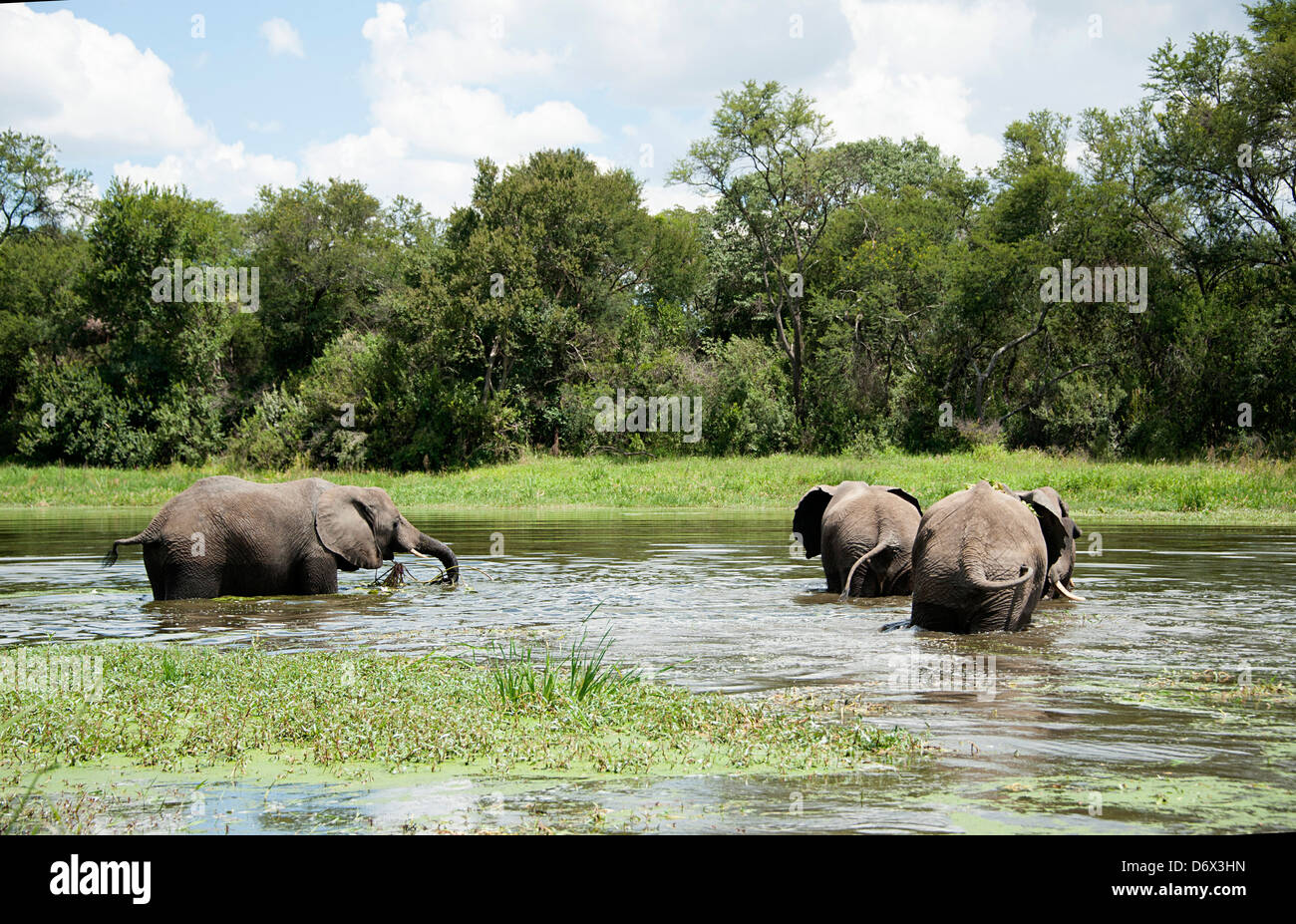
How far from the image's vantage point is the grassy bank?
109ft

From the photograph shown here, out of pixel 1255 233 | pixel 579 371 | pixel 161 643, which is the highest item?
pixel 1255 233

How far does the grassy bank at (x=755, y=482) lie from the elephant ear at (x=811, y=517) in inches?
610

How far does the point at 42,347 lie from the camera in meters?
63.1

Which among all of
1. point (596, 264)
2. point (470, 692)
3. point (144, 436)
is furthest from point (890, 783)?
point (144, 436)

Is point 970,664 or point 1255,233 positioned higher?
point 1255,233

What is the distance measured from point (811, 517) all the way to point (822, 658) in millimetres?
6832

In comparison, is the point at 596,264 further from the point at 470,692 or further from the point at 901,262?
the point at 470,692

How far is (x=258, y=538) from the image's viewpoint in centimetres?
1644

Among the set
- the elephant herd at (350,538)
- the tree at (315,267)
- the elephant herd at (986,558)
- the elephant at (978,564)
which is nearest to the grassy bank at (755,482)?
the tree at (315,267)

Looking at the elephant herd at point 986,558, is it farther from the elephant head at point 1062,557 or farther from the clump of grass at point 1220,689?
the clump of grass at point 1220,689

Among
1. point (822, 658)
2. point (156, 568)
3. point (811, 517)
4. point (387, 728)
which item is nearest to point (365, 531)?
point (156, 568)

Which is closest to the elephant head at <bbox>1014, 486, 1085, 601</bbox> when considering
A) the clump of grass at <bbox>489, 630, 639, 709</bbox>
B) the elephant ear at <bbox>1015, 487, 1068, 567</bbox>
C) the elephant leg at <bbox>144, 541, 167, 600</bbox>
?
the elephant ear at <bbox>1015, 487, 1068, 567</bbox>

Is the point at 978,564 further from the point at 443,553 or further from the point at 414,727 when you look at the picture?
the point at 443,553

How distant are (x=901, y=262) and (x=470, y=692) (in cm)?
4827
